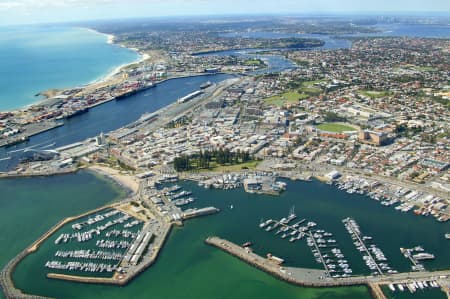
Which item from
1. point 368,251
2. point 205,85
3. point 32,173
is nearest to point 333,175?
point 368,251

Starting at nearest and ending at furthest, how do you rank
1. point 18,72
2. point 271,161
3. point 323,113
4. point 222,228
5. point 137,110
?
point 222,228 < point 271,161 < point 323,113 < point 137,110 < point 18,72

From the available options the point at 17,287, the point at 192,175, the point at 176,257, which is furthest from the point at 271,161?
the point at 17,287

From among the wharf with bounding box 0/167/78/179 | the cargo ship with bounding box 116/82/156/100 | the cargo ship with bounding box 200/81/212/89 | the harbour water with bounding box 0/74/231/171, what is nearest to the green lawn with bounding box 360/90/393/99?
the cargo ship with bounding box 200/81/212/89

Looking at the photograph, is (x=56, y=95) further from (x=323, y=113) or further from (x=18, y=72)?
(x=323, y=113)

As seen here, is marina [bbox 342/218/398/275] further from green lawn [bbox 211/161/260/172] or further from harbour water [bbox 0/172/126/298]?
harbour water [bbox 0/172/126/298]

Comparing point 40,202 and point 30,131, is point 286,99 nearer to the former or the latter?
point 30,131
